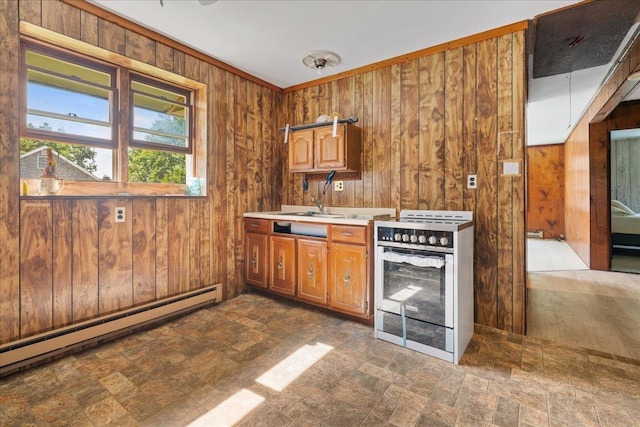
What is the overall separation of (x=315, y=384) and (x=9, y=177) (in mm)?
2396

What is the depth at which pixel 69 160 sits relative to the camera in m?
2.39

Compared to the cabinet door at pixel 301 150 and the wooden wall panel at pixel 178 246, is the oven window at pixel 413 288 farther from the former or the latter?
the wooden wall panel at pixel 178 246

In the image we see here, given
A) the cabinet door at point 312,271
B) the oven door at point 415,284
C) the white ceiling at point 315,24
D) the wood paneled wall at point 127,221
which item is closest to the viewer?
the wood paneled wall at point 127,221

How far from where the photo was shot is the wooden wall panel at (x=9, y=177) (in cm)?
196

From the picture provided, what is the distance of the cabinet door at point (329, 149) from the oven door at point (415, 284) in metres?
1.12

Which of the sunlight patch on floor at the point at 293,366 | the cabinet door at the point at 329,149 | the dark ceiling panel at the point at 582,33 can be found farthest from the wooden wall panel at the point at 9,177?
the dark ceiling panel at the point at 582,33

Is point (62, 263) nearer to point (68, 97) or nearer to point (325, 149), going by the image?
point (68, 97)

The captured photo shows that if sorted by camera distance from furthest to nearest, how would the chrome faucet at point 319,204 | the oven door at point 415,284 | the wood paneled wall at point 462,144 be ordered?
the chrome faucet at point 319,204 → the wood paneled wall at point 462,144 → the oven door at point 415,284

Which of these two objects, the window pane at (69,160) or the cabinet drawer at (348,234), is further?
the cabinet drawer at (348,234)

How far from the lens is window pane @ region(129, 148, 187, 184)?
2768 mm

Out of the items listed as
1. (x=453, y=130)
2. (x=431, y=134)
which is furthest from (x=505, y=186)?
(x=431, y=134)

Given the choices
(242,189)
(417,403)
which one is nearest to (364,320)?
(417,403)

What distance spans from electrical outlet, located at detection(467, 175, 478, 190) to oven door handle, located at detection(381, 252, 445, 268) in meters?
0.94

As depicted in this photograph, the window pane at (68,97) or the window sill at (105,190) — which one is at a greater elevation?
the window pane at (68,97)
